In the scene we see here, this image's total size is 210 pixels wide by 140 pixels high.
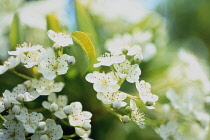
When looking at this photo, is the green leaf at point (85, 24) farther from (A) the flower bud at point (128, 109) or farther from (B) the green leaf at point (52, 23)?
(A) the flower bud at point (128, 109)

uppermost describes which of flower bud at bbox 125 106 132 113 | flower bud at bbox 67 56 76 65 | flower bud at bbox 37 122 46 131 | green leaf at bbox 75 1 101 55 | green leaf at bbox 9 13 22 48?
green leaf at bbox 75 1 101 55

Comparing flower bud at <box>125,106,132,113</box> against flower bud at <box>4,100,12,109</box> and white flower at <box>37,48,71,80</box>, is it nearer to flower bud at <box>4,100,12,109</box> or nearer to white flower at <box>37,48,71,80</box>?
white flower at <box>37,48,71,80</box>

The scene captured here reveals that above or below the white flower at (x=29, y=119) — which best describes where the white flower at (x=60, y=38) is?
above

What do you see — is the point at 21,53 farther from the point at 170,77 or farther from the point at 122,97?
the point at 170,77

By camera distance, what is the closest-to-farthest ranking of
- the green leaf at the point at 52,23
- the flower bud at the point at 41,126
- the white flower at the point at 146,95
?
the flower bud at the point at 41,126 → the white flower at the point at 146,95 → the green leaf at the point at 52,23

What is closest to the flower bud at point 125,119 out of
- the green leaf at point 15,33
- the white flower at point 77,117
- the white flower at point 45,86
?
the white flower at point 77,117

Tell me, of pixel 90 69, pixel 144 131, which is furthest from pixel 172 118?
pixel 90 69

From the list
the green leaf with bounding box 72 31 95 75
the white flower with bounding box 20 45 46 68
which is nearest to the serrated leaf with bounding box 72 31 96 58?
the green leaf with bounding box 72 31 95 75
